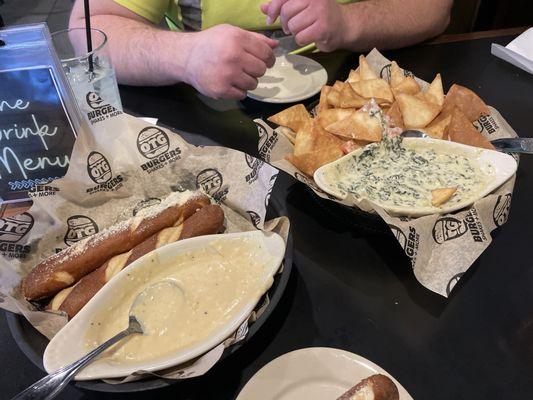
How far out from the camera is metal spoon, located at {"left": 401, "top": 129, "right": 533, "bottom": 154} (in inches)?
42.8

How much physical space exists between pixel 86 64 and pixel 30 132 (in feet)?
0.82

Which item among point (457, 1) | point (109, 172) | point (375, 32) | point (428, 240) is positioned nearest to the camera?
point (428, 240)

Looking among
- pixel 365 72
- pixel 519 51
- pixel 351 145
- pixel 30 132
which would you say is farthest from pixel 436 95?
pixel 30 132

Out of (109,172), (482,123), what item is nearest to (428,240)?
(482,123)

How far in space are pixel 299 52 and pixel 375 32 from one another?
0.26 metres

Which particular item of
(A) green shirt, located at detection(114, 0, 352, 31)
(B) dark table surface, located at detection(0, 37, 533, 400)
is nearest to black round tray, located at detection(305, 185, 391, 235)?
(B) dark table surface, located at detection(0, 37, 533, 400)

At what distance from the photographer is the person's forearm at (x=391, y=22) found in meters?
1.54

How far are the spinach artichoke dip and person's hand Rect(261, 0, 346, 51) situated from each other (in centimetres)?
49

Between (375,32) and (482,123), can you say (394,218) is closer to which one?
(482,123)

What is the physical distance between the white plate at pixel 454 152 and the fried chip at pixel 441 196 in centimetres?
1

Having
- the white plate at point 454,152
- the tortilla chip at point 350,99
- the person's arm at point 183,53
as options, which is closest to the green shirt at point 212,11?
the person's arm at point 183,53

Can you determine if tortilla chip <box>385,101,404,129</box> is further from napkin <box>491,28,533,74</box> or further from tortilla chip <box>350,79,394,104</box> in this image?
napkin <box>491,28,533,74</box>

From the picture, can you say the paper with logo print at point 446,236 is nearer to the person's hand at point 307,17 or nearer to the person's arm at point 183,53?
the person's arm at point 183,53

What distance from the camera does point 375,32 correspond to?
61.6 inches
